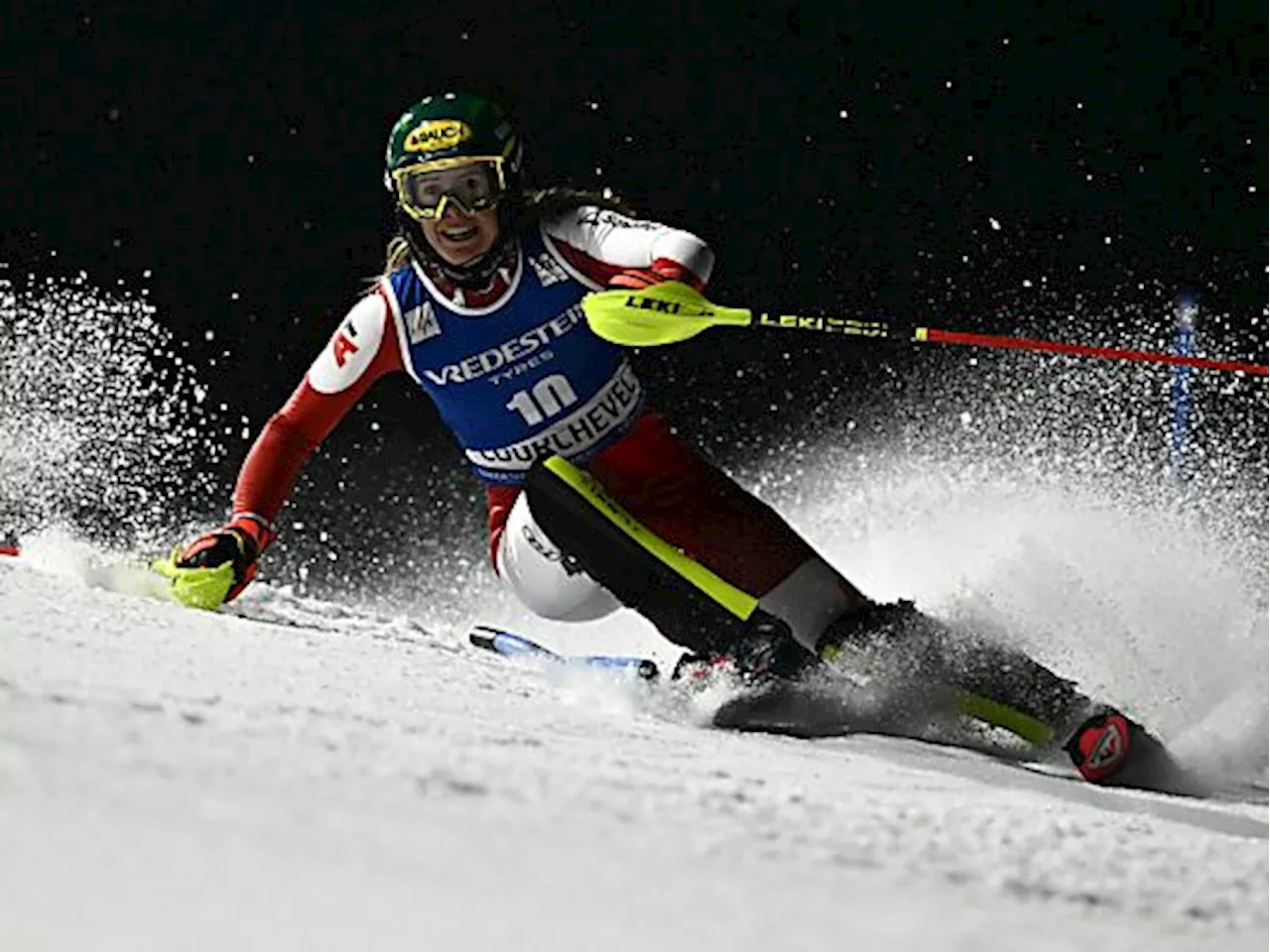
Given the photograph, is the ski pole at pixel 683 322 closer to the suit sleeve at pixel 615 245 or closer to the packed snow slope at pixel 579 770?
the suit sleeve at pixel 615 245

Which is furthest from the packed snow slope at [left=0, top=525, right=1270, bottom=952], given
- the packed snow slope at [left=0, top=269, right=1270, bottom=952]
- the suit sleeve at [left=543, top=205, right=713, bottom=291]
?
the suit sleeve at [left=543, top=205, right=713, bottom=291]

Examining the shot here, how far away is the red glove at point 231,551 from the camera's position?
2.56 meters

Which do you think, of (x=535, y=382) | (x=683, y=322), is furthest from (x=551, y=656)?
(x=683, y=322)

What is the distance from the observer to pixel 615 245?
2.51m

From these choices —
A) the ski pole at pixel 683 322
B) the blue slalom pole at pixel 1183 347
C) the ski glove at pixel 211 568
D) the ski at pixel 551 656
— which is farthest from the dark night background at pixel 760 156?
the ski pole at pixel 683 322

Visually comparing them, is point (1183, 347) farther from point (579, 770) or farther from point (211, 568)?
point (579, 770)

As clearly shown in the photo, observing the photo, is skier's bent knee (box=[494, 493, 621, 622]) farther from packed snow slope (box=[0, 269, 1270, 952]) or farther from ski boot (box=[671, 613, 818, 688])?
ski boot (box=[671, 613, 818, 688])

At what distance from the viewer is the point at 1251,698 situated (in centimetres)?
247

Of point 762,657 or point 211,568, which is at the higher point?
point 211,568

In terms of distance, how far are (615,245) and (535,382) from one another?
0.81 feet

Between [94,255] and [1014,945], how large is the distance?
4.05 m

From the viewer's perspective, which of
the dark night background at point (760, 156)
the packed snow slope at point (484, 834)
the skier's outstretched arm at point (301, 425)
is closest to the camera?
the packed snow slope at point (484, 834)

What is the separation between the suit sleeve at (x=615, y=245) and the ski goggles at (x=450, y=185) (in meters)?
0.12

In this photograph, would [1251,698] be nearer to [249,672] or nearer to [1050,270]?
[249,672]
